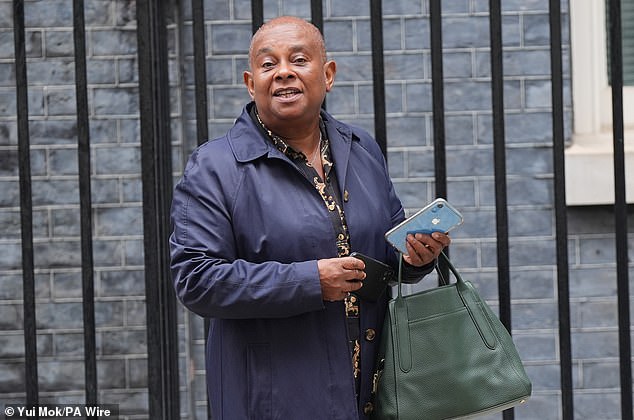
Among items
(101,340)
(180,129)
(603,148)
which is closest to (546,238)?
(603,148)

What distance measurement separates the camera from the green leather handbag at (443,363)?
2.59 meters

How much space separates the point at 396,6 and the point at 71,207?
5.85 ft

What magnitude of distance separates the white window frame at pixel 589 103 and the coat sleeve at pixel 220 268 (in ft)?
9.71

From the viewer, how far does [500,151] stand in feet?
10.1

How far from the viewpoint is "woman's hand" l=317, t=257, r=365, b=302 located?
96.8 inches

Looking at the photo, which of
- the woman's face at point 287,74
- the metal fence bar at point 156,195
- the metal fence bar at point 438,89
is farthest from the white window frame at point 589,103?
the woman's face at point 287,74

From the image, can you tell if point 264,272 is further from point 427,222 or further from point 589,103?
point 589,103

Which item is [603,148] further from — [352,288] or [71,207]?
[352,288]

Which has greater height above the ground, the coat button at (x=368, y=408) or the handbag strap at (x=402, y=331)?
the handbag strap at (x=402, y=331)

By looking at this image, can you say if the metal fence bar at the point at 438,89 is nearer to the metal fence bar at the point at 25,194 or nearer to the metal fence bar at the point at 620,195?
the metal fence bar at the point at 620,195

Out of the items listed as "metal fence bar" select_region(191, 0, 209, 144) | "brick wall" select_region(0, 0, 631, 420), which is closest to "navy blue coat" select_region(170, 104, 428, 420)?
"metal fence bar" select_region(191, 0, 209, 144)

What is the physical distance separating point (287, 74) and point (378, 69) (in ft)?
1.87

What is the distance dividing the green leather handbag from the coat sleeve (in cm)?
27

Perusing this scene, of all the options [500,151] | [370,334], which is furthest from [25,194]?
[500,151]
